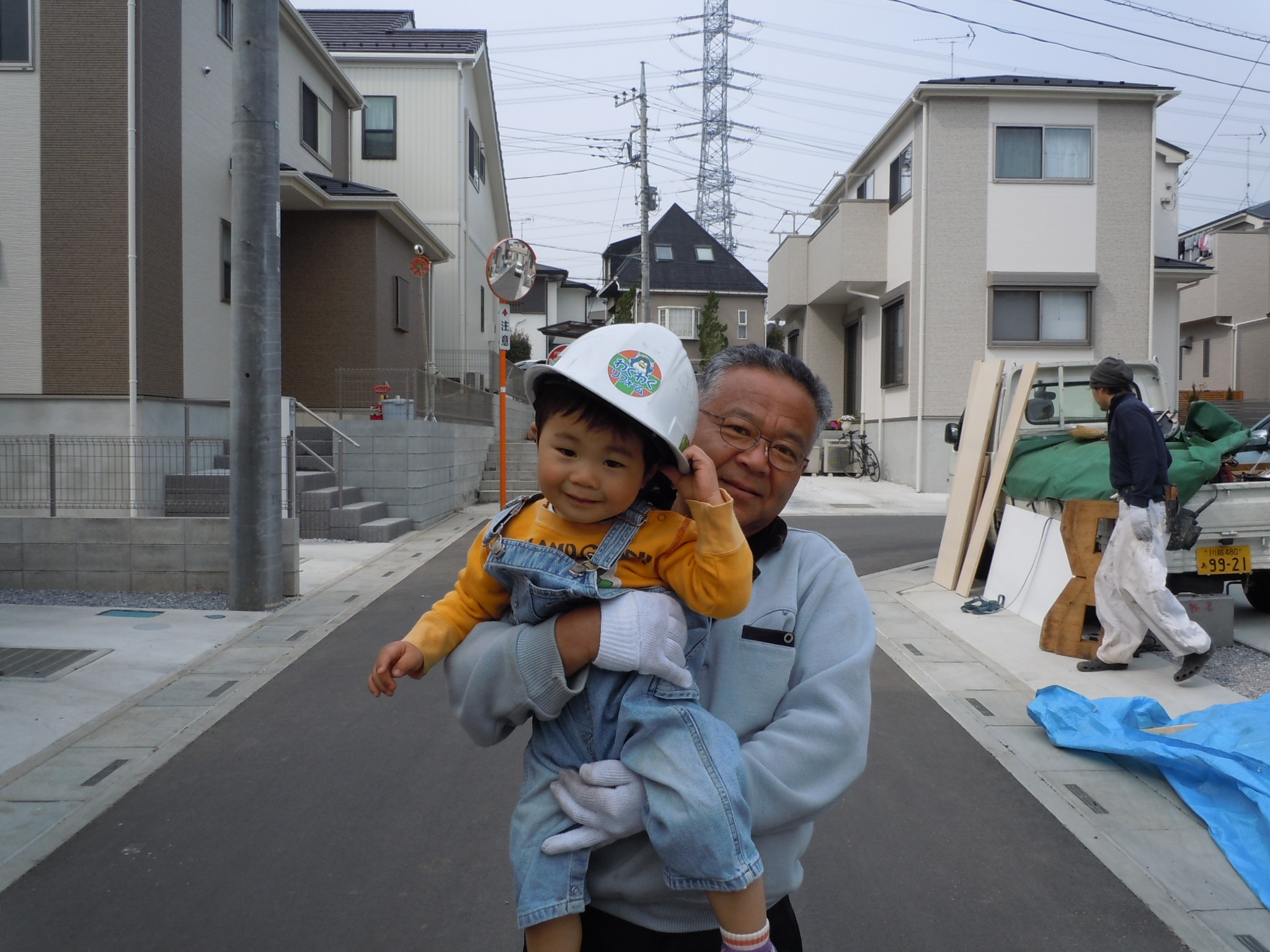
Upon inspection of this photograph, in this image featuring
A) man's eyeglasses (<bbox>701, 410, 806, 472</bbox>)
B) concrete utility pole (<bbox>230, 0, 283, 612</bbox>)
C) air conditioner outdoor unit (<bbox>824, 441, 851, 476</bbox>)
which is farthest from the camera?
air conditioner outdoor unit (<bbox>824, 441, 851, 476</bbox>)

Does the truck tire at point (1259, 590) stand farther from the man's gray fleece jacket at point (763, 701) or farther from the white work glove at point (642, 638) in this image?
the white work glove at point (642, 638)


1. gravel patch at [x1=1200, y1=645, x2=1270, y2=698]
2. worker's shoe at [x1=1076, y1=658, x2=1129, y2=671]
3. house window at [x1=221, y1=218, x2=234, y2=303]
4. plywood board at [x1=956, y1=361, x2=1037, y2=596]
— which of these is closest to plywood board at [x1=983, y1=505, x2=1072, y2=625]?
plywood board at [x1=956, y1=361, x2=1037, y2=596]

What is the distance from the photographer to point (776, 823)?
164 centimetres

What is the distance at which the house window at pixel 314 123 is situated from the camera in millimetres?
18891

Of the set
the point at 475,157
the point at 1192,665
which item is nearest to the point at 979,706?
the point at 1192,665

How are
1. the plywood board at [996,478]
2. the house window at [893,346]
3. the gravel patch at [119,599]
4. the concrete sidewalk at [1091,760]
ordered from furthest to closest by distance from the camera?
the house window at [893,346] < the plywood board at [996,478] < the gravel patch at [119,599] < the concrete sidewalk at [1091,760]

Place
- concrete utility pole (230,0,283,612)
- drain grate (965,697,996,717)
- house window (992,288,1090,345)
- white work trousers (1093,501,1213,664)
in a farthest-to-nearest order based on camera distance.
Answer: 1. house window (992,288,1090,345)
2. concrete utility pole (230,0,283,612)
3. white work trousers (1093,501,1213,664)
4. drain grate (965,697,996,717)

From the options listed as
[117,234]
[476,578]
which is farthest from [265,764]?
[117,234]

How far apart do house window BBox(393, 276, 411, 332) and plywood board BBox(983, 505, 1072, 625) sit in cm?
1352

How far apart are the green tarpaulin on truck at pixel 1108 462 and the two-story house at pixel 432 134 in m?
16.5

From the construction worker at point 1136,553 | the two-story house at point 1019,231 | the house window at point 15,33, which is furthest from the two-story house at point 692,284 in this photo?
the construction worker at point 1136,553

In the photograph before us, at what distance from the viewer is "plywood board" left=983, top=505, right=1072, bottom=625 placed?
26.0ft

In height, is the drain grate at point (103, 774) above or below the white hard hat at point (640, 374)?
below

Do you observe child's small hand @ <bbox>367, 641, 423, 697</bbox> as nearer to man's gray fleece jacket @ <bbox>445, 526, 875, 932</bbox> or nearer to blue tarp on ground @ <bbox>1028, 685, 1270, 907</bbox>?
man's gray fleece jacket @ <bbox>445, 526, 875, 932</bbox>
